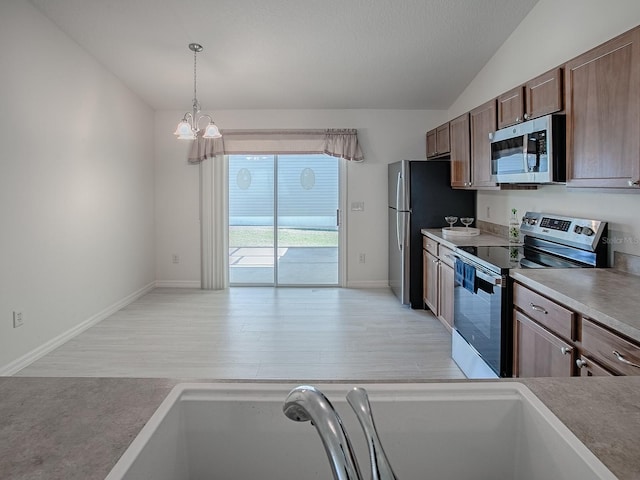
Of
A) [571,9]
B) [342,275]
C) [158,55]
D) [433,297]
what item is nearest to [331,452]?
[571,9]

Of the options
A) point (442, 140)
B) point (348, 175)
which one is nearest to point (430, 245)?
point (442, 140)

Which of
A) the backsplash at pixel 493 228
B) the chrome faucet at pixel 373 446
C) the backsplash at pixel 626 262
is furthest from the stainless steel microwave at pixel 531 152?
the chrome faucet at pixel 373 446

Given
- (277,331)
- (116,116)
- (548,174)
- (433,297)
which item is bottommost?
(277,331)

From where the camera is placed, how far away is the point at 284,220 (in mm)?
6035

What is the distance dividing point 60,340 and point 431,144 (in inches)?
179

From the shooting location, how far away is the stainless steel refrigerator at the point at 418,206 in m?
4.69

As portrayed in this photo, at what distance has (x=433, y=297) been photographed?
438 cm

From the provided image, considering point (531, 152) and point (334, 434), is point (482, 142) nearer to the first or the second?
point (531, 152)

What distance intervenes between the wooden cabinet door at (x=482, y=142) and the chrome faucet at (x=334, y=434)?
3.22 m

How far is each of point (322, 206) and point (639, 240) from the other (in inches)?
159

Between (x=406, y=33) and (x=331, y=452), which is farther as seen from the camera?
(x=406, y=33)

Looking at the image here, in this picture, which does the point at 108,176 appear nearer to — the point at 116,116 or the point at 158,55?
the point at 116,116

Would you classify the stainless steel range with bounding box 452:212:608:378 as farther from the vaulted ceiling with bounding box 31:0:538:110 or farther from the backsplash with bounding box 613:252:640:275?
the vaulted ceiling with bounding box 31:0:538:110

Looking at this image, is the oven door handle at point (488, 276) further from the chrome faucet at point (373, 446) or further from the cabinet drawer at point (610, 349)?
the chrome faucet at point (373, 446)
